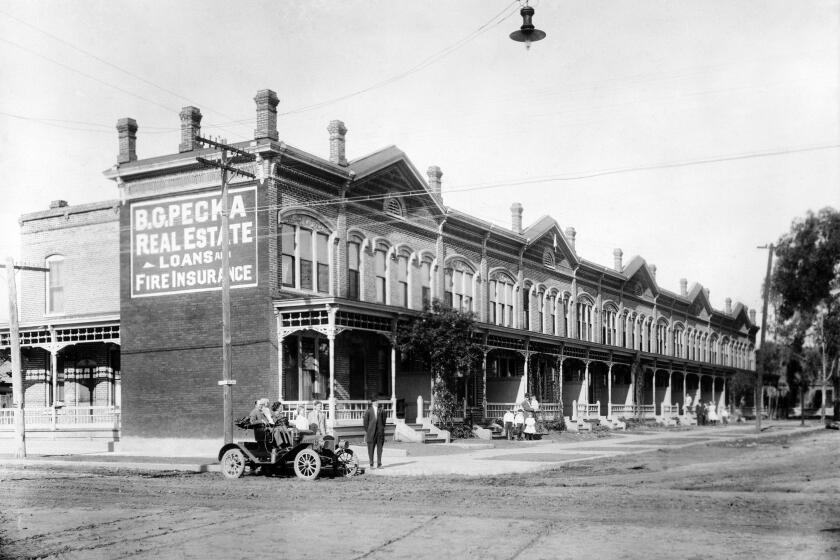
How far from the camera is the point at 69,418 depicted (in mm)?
30359

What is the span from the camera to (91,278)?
103 feet

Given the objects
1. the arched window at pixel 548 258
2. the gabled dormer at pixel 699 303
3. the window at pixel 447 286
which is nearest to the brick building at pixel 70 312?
the window at pixel 447 286

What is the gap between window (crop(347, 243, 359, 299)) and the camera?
30000 millimetres

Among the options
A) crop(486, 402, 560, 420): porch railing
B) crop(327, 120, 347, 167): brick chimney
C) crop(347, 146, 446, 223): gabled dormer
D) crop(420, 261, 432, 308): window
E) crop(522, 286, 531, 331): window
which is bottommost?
crop(486, 402, 560, 420): porch railing

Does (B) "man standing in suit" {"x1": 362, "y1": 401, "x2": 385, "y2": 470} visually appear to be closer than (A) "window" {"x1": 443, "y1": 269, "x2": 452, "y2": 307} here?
Yes

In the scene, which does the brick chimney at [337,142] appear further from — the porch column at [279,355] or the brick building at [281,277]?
the porch column at [279,355]

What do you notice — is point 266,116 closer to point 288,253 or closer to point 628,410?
point 288,253

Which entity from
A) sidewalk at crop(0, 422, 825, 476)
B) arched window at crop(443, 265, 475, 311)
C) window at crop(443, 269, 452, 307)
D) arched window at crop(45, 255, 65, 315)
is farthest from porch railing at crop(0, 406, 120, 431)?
arched window at crop(443, 265, 475, 311)

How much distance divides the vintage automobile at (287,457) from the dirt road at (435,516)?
37 cm

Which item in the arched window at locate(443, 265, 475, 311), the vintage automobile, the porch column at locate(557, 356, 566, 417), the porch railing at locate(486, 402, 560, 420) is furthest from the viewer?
the porch column at locate(557, 356, 566, 417)

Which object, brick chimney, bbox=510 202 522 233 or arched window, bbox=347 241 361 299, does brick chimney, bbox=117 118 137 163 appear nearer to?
arched window, bbox=347 241 361 299

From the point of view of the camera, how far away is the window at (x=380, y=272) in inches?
1247

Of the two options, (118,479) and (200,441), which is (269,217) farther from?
(118,479)

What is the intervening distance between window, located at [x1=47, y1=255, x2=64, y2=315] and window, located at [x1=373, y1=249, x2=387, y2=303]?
35.8 ft
